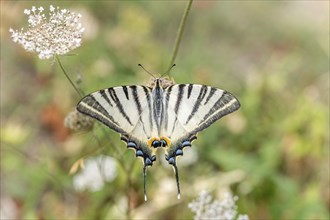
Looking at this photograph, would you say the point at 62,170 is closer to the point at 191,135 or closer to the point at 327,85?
the point at 191,135

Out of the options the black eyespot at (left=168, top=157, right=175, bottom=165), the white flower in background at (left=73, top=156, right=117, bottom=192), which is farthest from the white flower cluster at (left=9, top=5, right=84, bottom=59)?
the white flower in background at (left=73, top=156, right=117, bottom=192)

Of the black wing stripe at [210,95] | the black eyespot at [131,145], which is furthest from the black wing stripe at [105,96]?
the black wing stripe at [210,95]

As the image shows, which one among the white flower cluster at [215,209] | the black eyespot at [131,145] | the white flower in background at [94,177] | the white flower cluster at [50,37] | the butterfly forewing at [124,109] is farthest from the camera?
the white flower in background at [94,177]

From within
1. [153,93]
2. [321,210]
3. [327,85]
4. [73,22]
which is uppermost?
[327,85]

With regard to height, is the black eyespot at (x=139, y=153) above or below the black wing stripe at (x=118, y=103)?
below

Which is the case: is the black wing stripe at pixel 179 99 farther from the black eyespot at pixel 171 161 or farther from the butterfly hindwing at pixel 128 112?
the black eyespot at pixel 171 161

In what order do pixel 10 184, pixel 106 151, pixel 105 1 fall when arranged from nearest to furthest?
1. pixel 106 151
2. pixel 10 184
3. pixel 105 1

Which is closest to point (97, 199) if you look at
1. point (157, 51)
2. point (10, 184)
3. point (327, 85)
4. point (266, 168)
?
point (10, 184)

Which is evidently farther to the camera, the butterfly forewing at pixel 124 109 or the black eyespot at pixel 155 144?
the black eyespot at pixel 155 144
